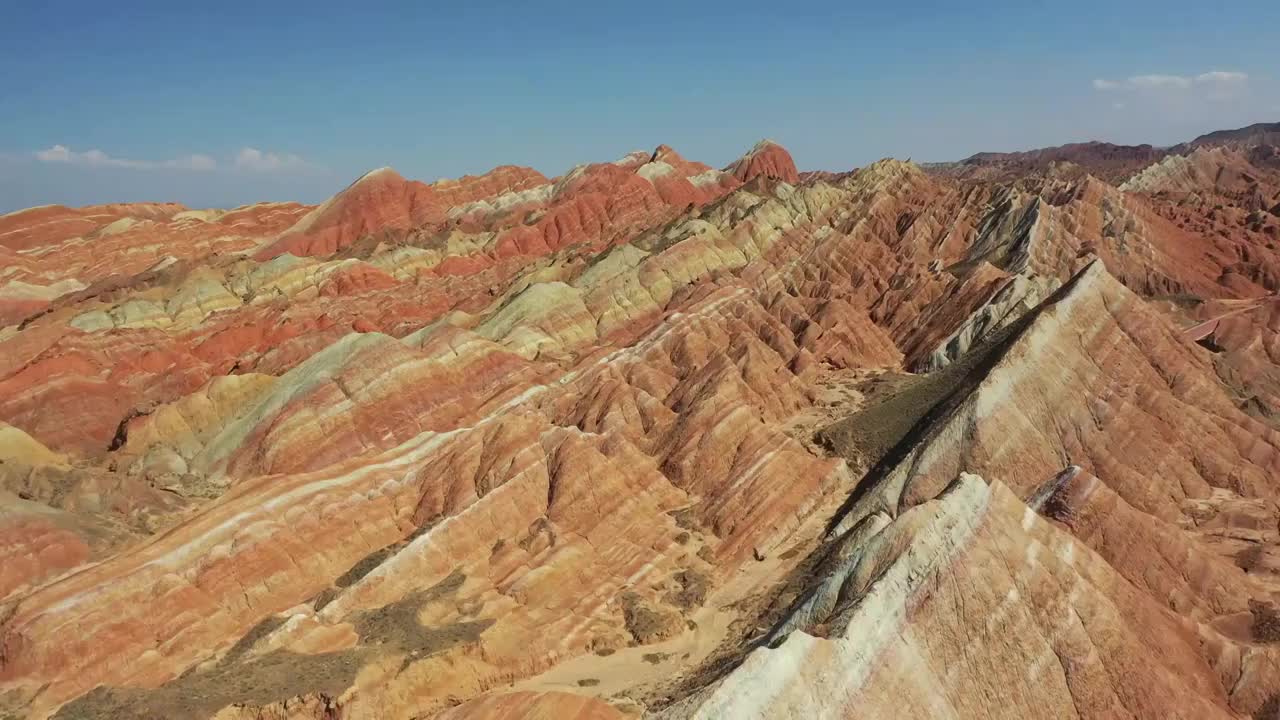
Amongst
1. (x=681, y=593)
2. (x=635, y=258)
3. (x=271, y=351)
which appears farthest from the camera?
(x=635, y=258)

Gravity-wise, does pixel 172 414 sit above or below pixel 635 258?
below

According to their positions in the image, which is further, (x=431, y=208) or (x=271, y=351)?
(x=431, y=208)

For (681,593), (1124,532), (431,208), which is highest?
(431,208)

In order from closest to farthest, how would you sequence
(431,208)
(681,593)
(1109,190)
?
(681,593) < (1109,190) < (431,208)

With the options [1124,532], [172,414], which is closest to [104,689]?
[172,414]

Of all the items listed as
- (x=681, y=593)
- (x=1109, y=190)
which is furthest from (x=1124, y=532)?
(x=1109, y=190)

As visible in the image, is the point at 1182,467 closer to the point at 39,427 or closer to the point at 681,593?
the point at 681,593

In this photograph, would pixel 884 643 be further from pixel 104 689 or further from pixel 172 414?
pixel 172 414
